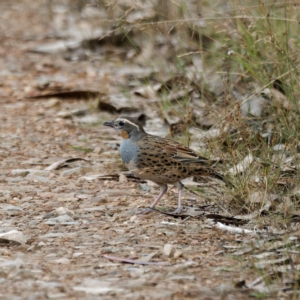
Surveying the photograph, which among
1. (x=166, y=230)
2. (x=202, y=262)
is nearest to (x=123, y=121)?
(x=166, y=230)

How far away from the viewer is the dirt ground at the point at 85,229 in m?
4.41

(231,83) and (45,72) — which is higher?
(231,83)

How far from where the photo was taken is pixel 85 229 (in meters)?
5.66

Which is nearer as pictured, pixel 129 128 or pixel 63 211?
pixel 63 211

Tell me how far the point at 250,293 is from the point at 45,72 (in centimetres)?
777

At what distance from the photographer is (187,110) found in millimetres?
7098

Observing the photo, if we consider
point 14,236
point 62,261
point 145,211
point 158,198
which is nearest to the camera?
point 62,261

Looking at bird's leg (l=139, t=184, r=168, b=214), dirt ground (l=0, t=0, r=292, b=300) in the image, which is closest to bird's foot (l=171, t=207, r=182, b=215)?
dirt ground (l=0, t=0, r=292, b=300)

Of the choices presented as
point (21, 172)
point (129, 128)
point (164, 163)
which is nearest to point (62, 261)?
point (164, 163)

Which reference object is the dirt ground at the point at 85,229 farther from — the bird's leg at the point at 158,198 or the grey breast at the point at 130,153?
the grey breast at the point at 130,153

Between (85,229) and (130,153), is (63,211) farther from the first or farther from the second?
(130,153)

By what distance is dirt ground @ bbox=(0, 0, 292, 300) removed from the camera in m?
4.41

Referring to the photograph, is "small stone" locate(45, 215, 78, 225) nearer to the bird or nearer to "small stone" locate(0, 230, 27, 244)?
"small stone" locate(0, 230, 27, 244)

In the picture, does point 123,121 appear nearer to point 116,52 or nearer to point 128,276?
point 128,276
